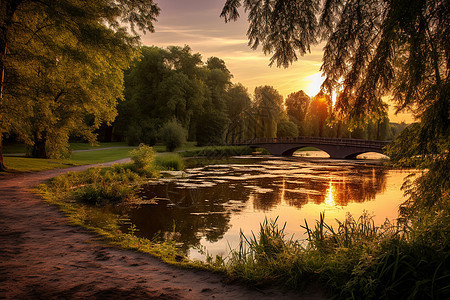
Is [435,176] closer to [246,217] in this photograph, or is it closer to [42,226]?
[246,217]

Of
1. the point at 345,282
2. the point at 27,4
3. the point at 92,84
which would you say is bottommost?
the point at 345,282

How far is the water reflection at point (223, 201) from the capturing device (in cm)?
894

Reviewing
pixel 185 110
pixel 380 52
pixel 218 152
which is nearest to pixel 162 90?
pixel 185 110

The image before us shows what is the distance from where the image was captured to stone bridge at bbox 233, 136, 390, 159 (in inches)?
1516

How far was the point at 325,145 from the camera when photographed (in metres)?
44.6

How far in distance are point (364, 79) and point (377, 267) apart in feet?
10.7

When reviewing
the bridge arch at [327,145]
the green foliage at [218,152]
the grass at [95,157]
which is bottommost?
the grass at [95,157]

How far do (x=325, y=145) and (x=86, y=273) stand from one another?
43366mm

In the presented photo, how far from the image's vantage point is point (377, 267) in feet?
12.2

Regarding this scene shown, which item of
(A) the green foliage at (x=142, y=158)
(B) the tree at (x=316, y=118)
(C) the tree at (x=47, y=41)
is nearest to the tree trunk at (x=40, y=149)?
(C) the tree at (x=47, y=41)

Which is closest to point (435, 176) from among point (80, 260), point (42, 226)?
point (80, 260)

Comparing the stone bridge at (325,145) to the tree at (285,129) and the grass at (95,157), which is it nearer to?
the tree at (285,129)

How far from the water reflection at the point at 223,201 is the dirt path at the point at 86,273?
1834mm

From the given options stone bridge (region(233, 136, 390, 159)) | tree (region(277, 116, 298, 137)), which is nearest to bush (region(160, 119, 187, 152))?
stone bridge (region(233, 136, 390, 159))
